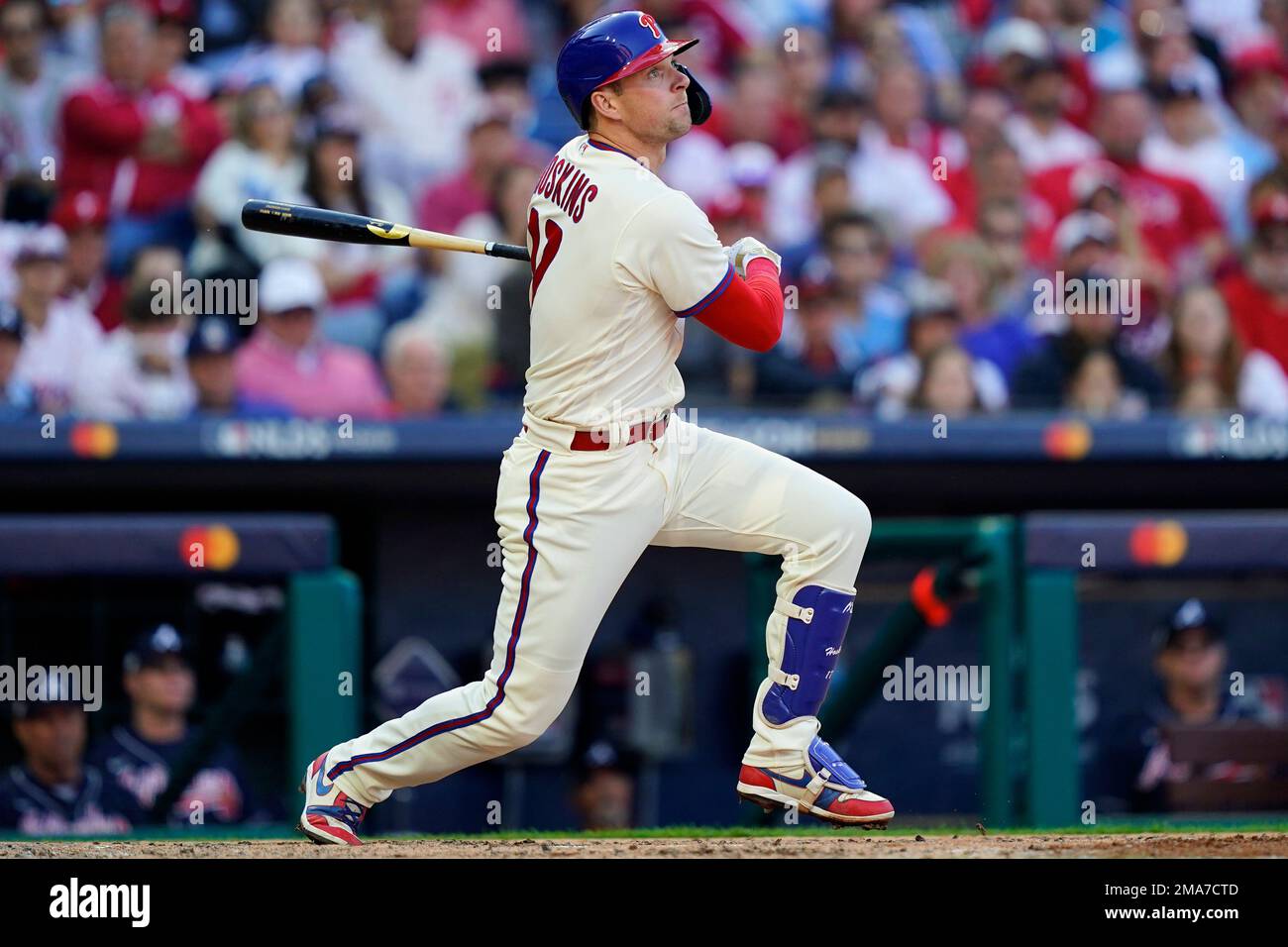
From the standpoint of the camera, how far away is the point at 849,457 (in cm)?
569

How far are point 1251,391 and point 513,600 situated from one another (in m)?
4.12

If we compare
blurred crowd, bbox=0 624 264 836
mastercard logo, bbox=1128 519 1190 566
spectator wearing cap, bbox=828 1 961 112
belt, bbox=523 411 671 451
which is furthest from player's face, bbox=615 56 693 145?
spectator wearing cap, bbox=828 1 961 112

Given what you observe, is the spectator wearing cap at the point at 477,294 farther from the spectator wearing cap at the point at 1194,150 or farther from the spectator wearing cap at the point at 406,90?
A: the spectator wearing cap at the point at 1194,150

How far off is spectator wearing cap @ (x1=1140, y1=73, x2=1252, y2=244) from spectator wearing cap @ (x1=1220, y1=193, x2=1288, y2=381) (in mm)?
186

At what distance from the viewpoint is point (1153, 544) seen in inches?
191

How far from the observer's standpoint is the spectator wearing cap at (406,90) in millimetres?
7059

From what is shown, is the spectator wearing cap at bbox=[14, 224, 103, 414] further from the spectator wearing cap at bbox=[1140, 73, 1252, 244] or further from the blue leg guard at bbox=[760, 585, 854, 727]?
the spectator wearing cap at bbox=[1140, 73, 1252, 244]

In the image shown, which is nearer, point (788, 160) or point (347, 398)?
point (347, 398)

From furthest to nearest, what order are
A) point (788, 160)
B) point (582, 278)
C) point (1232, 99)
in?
point (1232, 99), point (788, 160), point (582, 278)

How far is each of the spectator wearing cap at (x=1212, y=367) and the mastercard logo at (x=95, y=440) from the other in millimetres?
3672
